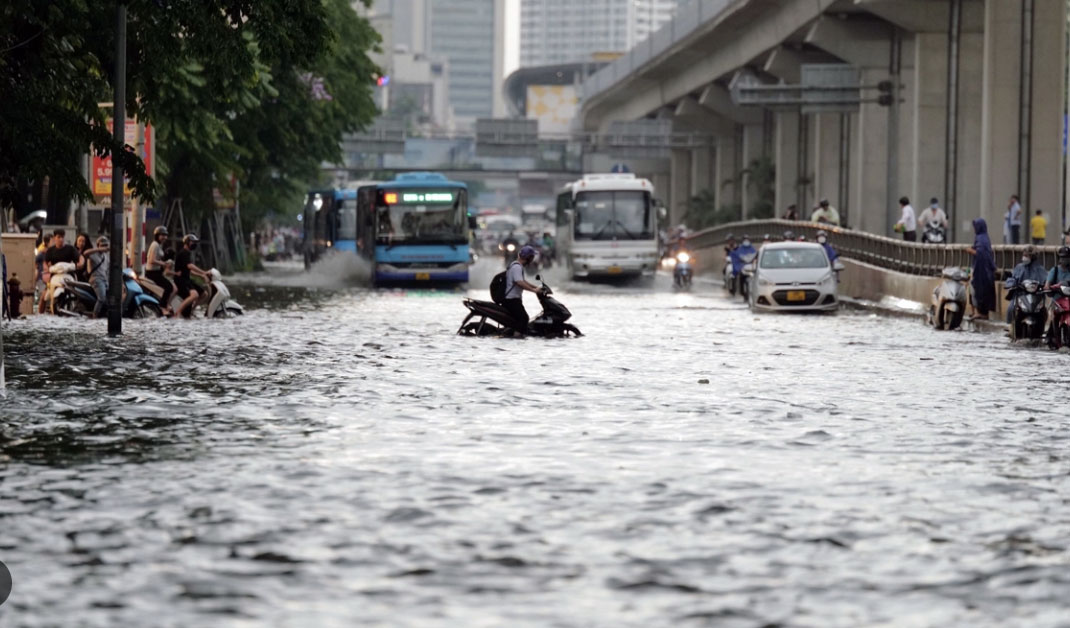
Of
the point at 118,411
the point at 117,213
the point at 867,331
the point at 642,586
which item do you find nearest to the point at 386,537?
the point at 642,586

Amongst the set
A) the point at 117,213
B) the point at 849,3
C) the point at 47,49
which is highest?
the point at 849,3

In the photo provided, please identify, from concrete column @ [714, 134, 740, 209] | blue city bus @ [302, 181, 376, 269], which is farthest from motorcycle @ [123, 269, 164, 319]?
concrete column @ [714, 134, 740, 209]

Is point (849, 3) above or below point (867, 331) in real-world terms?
above

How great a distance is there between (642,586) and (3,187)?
1808 centimetres

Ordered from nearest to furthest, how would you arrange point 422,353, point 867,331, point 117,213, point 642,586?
point 642,586 < point 422,353 < point 117,213 < point 867,331

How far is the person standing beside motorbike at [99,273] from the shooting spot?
106ft

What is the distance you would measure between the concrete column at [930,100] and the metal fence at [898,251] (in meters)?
3.97

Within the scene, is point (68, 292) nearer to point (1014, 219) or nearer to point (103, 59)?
point (103, 59)

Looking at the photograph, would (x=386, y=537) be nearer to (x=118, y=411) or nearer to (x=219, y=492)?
(x=219, y=492)

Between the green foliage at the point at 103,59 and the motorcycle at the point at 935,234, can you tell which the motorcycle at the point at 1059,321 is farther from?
the motorcycle at the point at 935,234

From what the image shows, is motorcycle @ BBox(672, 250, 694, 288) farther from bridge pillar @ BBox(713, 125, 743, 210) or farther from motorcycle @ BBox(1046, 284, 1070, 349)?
bridge pillar @ BBox(713, 125, 743, 210)

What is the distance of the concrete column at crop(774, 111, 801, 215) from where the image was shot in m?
73.7

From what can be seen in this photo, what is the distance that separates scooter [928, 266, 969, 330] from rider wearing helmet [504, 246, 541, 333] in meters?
6.68

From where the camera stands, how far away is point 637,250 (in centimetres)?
5691
